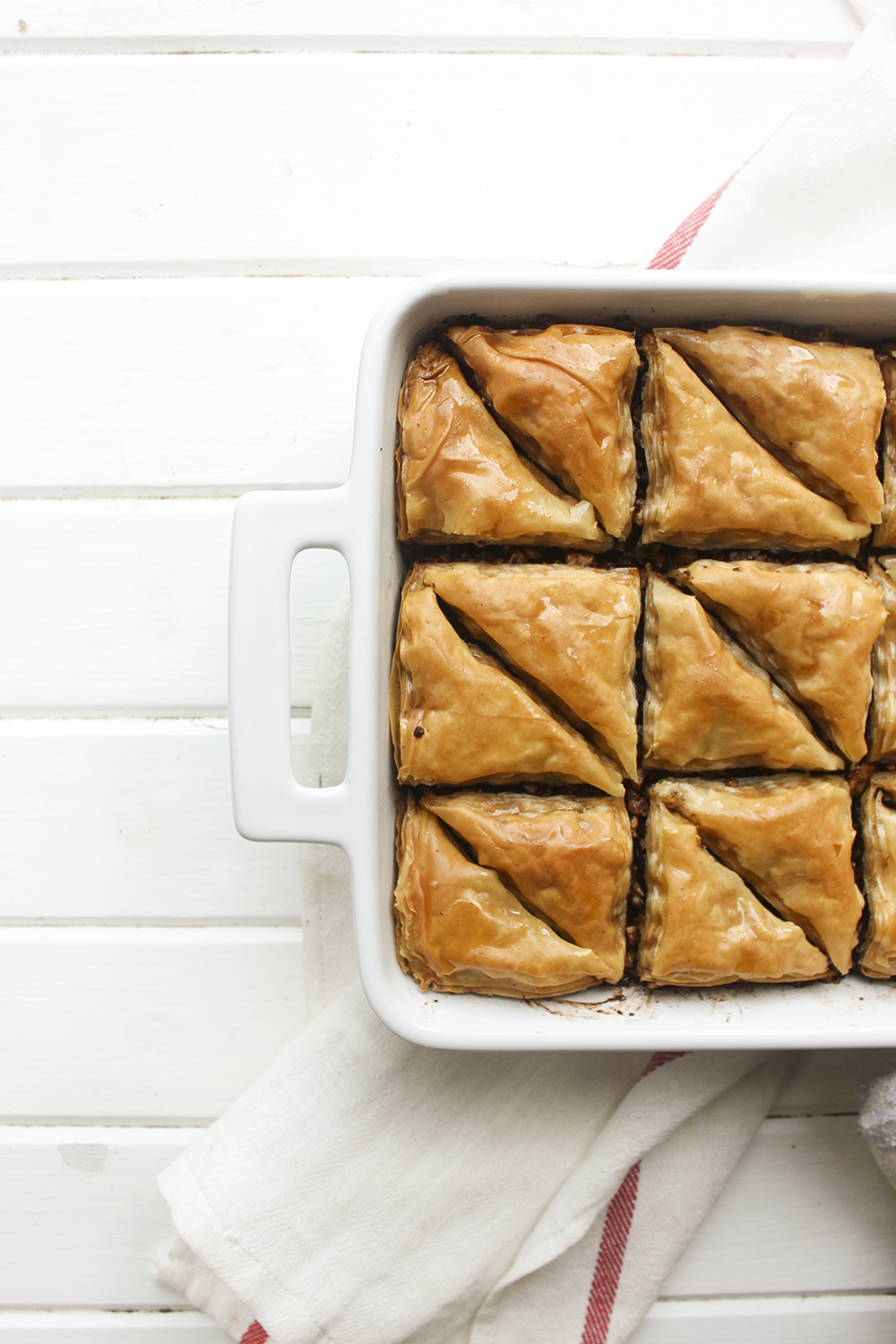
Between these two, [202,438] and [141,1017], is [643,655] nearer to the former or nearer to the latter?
[202,438]

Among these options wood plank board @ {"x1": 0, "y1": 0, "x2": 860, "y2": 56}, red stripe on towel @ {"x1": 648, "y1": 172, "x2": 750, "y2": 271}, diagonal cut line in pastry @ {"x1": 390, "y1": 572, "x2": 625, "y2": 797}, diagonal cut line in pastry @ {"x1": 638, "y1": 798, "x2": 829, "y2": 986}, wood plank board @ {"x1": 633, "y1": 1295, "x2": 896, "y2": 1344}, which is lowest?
wood plank board @ {"x1": 633, "y1": 1295, "x2": 896, "y2": 1344}

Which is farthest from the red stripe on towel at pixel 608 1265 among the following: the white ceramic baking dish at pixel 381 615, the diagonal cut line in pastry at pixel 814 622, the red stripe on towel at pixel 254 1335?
the diagonal cut line in pastry at pixel 814 622

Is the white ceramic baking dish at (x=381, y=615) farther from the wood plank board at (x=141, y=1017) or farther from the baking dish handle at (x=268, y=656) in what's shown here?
the wood plank board at (x=141, y=1017)

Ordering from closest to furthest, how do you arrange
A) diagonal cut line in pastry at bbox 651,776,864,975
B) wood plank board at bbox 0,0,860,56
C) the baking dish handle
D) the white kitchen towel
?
the baking dish handle < diagonal cut line in pastry at bbox 651,776,864,975 < the white kitchen towel < wood plank board at bbox 0,0,860,56

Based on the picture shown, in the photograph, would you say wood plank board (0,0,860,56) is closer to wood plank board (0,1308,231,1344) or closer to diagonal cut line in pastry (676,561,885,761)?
diagonal cut line in pastry (676,561,885,761)

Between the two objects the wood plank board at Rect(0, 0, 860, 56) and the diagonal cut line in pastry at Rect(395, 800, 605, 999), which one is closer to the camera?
the diagonal cut line in pastry at Rect(395, 800, 605, 999)

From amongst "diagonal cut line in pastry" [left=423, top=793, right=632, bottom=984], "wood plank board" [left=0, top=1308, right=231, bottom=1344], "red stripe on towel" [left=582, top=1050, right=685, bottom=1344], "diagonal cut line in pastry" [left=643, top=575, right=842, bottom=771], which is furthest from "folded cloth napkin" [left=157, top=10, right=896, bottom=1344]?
"diagonal cut line in pastry" [left=643, top=575, right=842, bottom=771]

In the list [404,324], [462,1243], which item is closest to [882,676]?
[404,324]
